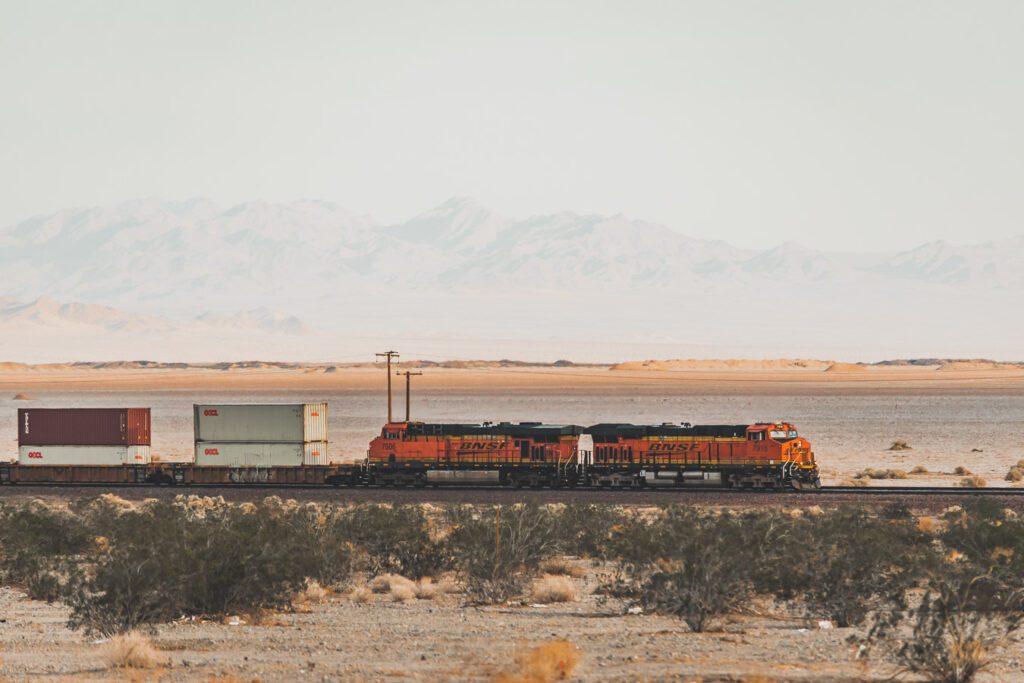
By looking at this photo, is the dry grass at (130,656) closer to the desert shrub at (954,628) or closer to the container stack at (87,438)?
the desert shrub at (954,628)

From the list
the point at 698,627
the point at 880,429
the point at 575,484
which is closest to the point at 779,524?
the point at 698,627

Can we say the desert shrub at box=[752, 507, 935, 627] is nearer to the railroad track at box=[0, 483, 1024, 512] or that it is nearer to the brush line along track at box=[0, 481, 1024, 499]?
the railroad track at box=[0, 483, 1024, 512]

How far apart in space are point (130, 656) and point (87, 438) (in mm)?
37857

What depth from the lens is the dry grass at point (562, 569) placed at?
2853 centimetres

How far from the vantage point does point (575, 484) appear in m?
50.3

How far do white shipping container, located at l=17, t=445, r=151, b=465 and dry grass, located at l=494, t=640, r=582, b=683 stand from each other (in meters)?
38.7

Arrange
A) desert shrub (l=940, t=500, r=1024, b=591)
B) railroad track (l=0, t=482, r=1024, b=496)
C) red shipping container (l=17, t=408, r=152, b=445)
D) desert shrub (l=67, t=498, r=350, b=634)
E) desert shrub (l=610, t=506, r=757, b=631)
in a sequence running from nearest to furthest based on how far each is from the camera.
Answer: desert shrub (l=67, t=498, r=350, b=634) < desert shrub (l=610, t=506, r=757, b=631) < desert shrub (l=940, t=500, r=1024, b=591) < railroad track (l=0, t=482, r=1024, b=496) < red shipping container (l=17, t=408, r=152, b=445)

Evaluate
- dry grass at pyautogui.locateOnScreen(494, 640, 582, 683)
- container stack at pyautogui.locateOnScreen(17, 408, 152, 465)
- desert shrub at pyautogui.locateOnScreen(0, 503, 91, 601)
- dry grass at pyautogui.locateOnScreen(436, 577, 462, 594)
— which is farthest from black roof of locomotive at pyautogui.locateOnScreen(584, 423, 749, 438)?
dry grass at pyautogui.locateOnScreen(494, 640, 582, 683)

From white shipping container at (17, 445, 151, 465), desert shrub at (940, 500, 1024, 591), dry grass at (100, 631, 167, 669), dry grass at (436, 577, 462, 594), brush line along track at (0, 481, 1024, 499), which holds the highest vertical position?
white shipping container at (17, 445, 151, 465)

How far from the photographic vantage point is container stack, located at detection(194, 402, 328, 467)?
52688 millimetres

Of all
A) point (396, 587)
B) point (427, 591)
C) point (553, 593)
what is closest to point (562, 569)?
point (553, 593)

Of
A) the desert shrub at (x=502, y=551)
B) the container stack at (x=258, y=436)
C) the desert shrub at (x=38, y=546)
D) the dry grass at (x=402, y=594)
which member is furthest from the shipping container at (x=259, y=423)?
the dry grass at (x=402, y=594)

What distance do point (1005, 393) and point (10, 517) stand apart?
151088 millimetres

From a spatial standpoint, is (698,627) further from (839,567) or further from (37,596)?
(37,596)
